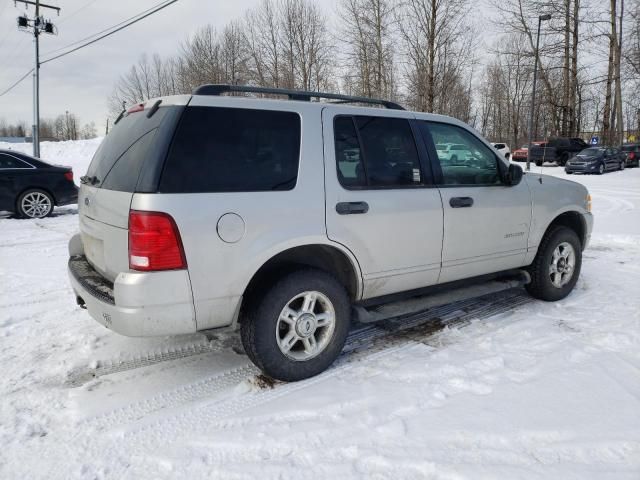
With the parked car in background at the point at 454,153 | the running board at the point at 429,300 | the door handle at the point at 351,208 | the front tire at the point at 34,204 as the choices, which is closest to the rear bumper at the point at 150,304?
the door handle at the point at 351,208

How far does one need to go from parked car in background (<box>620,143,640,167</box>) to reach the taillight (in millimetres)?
32974

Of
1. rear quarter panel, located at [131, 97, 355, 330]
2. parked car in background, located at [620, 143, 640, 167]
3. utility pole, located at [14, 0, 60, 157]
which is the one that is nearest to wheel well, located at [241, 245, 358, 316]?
rear quarter panel, located at [131, 97, 355, 330]

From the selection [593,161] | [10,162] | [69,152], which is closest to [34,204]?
[10,162]

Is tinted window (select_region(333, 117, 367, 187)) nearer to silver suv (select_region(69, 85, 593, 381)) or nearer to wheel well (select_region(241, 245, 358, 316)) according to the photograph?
silver suv (select_region(69, 85, 593, 381))

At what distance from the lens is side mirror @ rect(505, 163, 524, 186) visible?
4305 mm

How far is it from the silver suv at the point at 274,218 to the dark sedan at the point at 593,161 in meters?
23.5

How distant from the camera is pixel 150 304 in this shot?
274 cm

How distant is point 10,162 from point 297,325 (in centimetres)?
953

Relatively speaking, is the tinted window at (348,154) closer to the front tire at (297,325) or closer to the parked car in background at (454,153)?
the front tire at (297,325)

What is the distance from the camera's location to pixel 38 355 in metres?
3.68

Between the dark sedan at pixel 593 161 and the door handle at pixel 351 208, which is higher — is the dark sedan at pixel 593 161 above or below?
above

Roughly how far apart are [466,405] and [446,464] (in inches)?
24.0

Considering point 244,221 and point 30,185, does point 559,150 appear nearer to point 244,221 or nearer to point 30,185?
point 30,185

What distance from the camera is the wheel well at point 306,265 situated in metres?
3.17
